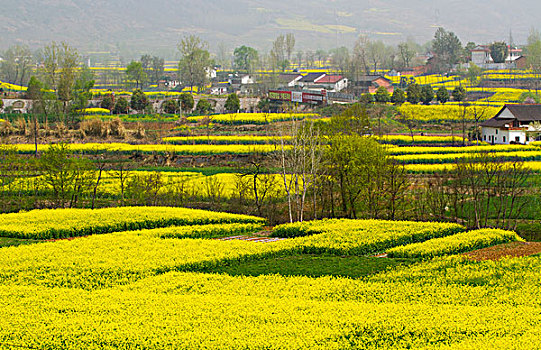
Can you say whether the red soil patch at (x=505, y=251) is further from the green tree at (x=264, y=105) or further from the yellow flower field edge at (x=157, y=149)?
the green tree at (x=264, y=105)

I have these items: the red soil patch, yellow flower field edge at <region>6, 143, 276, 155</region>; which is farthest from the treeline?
yellow flower field edge at <region>6, 143, 276, 155</region>

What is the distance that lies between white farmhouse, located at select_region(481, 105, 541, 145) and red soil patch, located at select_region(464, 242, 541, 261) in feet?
157

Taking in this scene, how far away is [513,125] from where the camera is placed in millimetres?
79375

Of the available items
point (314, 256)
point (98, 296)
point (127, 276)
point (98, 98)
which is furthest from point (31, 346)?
point (98, 98)

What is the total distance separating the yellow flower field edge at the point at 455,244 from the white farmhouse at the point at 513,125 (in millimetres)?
45504

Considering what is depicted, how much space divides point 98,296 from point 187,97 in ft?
300

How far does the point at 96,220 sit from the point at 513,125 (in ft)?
187

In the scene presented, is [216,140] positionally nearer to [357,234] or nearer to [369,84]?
[357,234]

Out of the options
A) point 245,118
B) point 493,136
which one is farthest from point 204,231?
point 245,118

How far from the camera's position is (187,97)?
113438 mm

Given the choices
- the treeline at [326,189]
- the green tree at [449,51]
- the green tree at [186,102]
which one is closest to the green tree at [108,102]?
the green tree at [186,102]

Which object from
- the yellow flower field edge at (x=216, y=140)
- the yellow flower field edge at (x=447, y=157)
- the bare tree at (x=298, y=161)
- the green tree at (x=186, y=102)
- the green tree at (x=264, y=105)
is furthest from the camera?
the green tree at (x=264, y=105)

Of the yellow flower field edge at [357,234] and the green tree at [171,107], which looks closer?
the yellow flower field edge at [357,234]

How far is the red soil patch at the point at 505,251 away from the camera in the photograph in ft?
97.8
